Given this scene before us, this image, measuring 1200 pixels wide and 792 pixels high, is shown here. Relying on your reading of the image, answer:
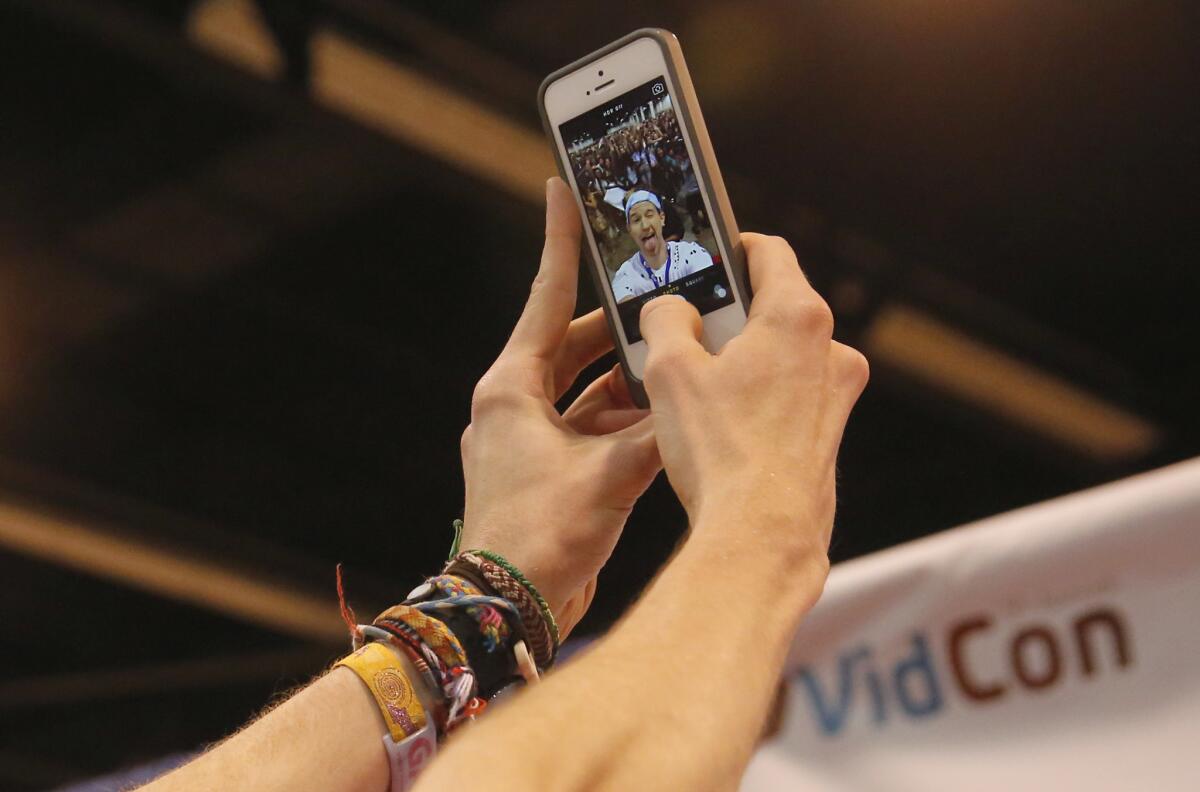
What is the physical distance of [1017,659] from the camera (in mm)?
704

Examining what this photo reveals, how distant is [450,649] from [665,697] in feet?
0.89

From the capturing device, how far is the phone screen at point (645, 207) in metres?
0.72

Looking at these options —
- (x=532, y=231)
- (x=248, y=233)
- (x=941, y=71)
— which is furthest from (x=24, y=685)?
(x=941, y=71)

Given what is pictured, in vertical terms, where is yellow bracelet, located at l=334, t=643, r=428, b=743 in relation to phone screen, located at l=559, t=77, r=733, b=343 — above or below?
below

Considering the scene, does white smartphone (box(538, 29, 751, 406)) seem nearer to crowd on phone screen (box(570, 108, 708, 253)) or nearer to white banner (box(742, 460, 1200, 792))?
crowd on phone screen (box(570, 108, 708, 253))

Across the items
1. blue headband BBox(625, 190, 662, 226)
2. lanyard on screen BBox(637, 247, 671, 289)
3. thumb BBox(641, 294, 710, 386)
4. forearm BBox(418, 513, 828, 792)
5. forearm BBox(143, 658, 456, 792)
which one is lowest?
forearm BBox(143, 658, 456, 792)

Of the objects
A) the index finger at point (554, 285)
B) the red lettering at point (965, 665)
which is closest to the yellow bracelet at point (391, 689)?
the index finger at point (554, 285)

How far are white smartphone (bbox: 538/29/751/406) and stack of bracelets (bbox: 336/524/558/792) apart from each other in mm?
140

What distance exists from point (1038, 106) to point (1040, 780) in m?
2.19

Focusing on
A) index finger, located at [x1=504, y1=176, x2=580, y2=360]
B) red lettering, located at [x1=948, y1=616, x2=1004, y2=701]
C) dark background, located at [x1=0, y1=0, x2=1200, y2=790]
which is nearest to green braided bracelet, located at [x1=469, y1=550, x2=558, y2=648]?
index finger, located at [x1=504, y1=176, x2=580, y2=360]

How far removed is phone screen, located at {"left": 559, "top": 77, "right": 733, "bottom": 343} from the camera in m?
0.72

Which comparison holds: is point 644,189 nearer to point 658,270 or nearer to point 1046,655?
point 658,270

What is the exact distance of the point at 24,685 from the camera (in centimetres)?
553

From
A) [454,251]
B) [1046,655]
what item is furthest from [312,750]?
[454,251]
